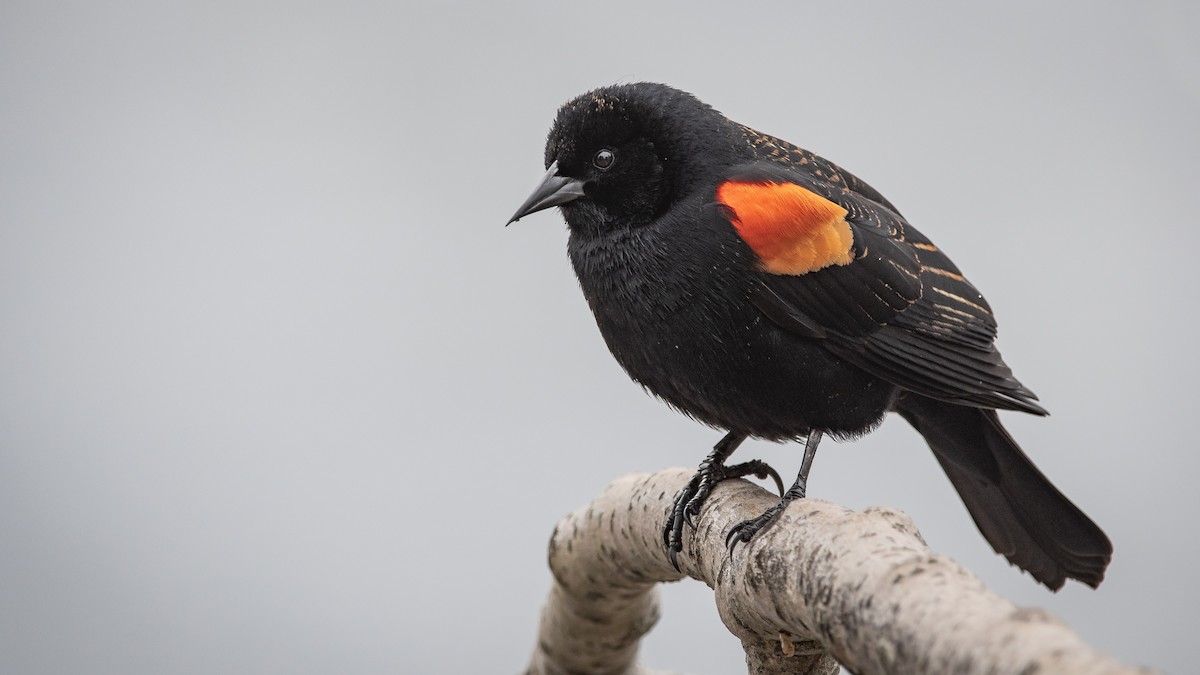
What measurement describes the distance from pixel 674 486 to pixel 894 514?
94 cm

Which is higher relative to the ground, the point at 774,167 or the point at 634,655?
the point at 774,167

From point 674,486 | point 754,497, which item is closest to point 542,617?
point 674,486

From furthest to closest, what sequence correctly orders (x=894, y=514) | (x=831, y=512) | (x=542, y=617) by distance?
(x=542, y=617) → (x=831, y=512) → (x=894, y=514)

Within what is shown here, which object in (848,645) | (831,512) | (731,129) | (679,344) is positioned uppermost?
(731,129)

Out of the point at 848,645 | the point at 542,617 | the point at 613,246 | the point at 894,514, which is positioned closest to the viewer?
the point at 848,645

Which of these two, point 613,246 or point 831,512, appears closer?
point 831,512

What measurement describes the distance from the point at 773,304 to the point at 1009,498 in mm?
820

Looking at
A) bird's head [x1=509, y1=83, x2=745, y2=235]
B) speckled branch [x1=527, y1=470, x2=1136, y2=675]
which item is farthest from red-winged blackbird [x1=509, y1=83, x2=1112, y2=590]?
speckled branch [x1=527, y1=470, x2=1136, y2=675]

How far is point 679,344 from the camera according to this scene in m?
2.38

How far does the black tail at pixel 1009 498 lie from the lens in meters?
2.57

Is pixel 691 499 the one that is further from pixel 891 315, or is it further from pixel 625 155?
pixel 625 155

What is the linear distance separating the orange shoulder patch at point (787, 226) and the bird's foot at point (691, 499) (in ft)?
1.67

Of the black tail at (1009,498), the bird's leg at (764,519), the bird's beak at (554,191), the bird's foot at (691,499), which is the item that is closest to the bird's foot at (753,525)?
the bird's leg at (764,519)

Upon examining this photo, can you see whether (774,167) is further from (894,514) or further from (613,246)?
(894,514)
